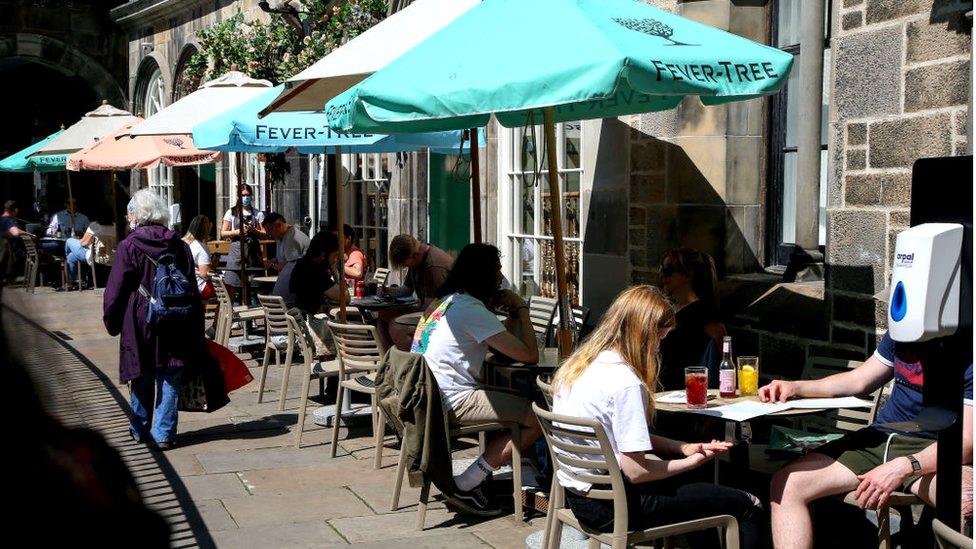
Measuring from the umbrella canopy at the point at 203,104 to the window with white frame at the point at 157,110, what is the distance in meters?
11.9

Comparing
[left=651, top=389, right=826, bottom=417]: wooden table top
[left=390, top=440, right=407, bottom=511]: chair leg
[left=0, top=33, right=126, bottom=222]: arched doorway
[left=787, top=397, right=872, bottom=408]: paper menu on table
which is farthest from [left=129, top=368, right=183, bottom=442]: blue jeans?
[left=0, top=33, right=126, bottom=222]: arched doorway

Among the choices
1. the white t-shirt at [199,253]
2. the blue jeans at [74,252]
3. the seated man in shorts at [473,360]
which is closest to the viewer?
the seated man in shorts at [473,360]

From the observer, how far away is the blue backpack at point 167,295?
7.29 metres

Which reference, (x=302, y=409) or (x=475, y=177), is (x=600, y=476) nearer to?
(x=302, y=409)

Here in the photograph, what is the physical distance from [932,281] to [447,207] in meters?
10.1

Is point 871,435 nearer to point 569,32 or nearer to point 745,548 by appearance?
point 745,548

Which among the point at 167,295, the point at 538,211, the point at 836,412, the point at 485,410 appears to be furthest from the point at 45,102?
the point at 836,412

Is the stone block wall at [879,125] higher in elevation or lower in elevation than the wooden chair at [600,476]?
higher

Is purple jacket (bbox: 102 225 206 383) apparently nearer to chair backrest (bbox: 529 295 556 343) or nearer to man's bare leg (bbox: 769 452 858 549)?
chair backrest (bbox: 529 295 556 343)

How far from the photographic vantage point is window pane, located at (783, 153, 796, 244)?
25.1 ft

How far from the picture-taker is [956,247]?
290cm

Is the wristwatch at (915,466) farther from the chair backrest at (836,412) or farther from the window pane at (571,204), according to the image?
the window pane at (571,204)

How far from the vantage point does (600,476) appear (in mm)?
4051

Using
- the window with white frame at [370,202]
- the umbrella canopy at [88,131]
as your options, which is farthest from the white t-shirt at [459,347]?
the umbrella canopy at [88,131]
